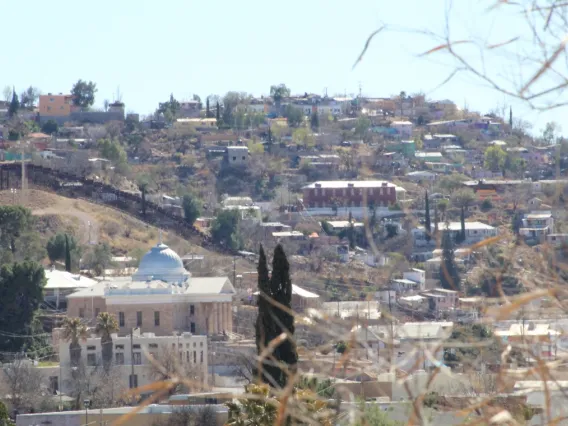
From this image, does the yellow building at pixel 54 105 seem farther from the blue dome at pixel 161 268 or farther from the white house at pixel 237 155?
the blue dome at pixel 161 268

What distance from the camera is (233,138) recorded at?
314 feet

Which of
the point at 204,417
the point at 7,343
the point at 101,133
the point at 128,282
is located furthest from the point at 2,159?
the point at 204,417

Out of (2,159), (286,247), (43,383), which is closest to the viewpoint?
(43,383)

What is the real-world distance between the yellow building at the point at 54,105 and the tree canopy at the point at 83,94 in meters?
2.25

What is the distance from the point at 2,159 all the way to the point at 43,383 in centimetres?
3831

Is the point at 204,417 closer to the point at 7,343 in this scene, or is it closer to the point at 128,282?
the point at 7,343

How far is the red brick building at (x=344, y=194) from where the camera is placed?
80.9 metres

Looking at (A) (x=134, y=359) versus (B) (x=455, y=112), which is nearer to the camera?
(A) (x=134, y=359)

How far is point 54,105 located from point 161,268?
47.4m

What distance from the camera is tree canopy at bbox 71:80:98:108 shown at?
10331 cm

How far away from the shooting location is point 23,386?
37531mm

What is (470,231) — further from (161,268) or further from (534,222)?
(161,268)

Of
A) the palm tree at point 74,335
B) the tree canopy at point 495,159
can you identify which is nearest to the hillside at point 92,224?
the palm tree at point 74,335

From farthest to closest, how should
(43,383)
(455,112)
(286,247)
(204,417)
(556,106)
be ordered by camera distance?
(455,112), (286,247), (43,383), (204,417), (556,106)
